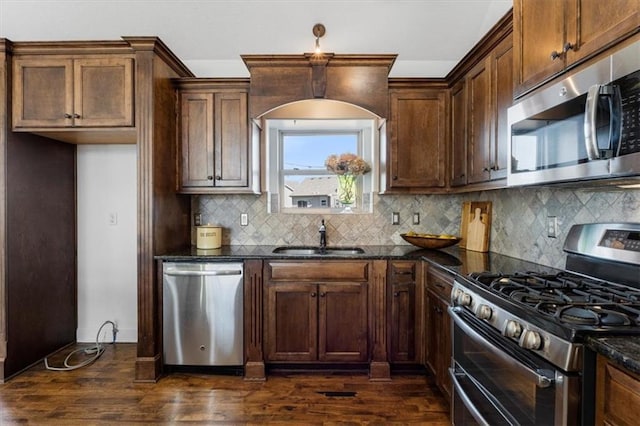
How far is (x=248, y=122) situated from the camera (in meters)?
3.06

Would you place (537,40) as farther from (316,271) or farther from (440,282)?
(316,271)

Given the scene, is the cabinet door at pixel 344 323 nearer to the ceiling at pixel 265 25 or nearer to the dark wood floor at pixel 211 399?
the dark wood floor at pixel 211 399

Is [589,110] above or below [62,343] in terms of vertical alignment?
above

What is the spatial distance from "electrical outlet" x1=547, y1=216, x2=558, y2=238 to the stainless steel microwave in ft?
1.92

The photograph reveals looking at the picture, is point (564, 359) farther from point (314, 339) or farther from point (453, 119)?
point (453, 119)

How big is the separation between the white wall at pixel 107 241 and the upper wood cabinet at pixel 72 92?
2.18 feet

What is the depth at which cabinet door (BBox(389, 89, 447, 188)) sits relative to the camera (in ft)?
9.96

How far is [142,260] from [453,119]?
2659 mm

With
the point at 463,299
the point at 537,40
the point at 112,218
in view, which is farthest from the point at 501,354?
the point at 112,218

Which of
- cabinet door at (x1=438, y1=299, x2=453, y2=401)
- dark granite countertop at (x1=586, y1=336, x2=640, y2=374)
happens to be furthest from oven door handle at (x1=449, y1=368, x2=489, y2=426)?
dark granite countertop at (x1=586, y1=336, x2=640, y2=374)

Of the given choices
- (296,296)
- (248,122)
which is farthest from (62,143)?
(296,296)

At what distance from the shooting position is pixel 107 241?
135 inches

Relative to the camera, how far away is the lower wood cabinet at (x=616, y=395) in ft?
2.94

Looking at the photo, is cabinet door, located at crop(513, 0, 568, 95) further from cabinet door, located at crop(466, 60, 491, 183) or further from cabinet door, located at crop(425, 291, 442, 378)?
cabinet door, located at crop(425, 291, 442, 378)
